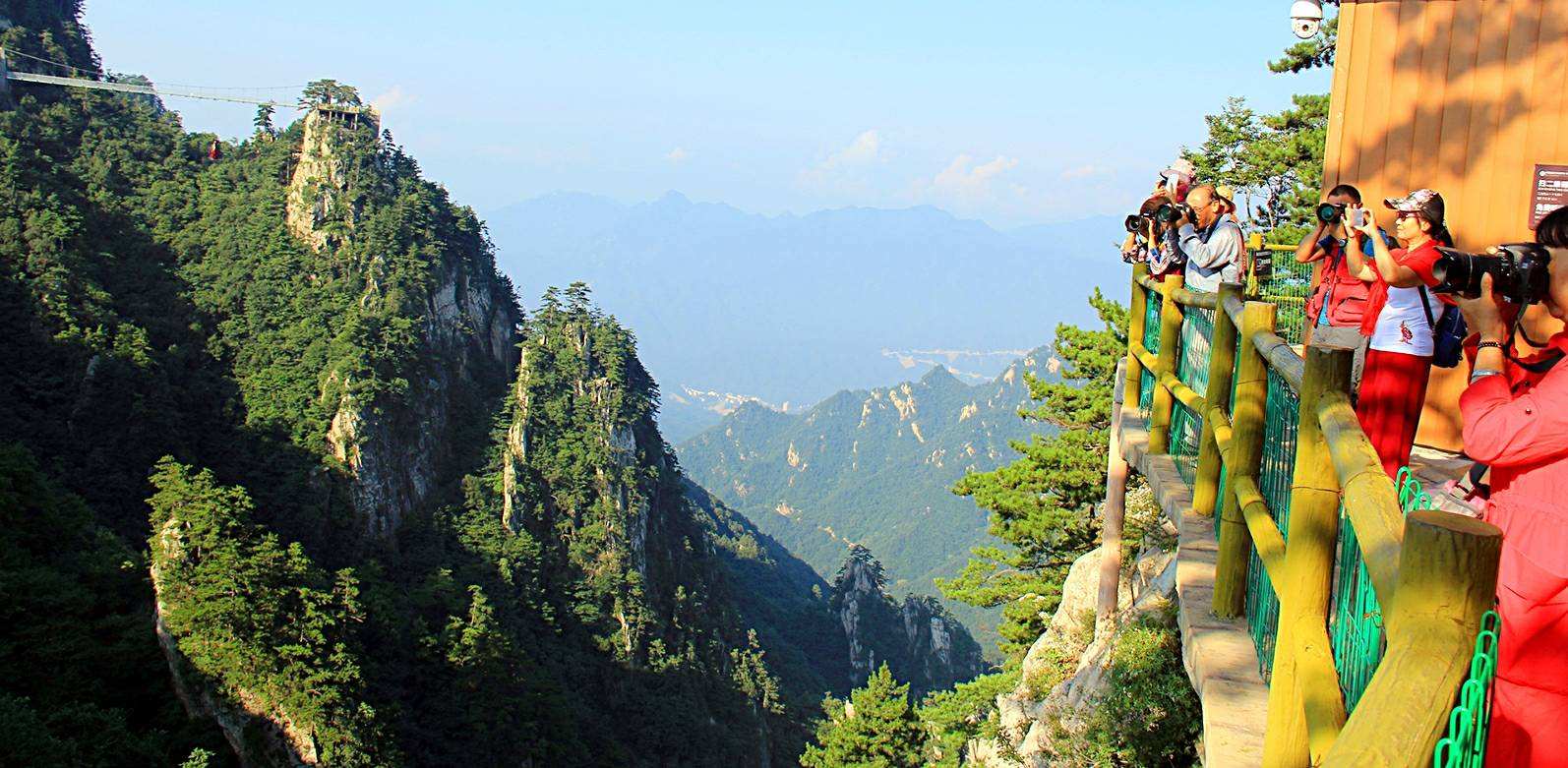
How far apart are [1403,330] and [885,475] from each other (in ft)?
559

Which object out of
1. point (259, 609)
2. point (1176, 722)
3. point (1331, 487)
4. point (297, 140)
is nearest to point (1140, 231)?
point (1176, 722)

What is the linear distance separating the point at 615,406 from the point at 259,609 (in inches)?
1317

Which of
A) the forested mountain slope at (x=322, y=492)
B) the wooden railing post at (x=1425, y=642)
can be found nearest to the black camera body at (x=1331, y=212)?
the wooden railing post at (x=1425, y=642)

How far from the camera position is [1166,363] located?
19.7ft

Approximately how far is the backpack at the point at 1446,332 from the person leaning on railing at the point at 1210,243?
1.60 meters

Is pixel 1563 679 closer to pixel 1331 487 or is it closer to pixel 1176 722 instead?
pixel 1331 487

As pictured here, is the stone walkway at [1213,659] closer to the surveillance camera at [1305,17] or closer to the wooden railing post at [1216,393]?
the wooden railing post at [1216,393]

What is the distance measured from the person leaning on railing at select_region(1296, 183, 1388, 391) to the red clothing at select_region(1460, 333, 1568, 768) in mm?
3141

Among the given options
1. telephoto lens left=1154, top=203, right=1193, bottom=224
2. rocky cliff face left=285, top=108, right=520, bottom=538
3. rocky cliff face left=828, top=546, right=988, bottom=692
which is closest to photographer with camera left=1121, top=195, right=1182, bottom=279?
telephoto lens left=1154, top=203, right=1193, bottom=224

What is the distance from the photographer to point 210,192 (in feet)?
179

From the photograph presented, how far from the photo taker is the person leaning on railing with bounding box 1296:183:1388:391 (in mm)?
5504

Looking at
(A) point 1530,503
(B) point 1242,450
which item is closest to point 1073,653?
(B) point 1242,450

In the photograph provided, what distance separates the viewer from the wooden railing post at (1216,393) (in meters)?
4.52

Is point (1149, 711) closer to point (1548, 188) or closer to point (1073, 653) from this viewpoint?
point (1548, 188)
